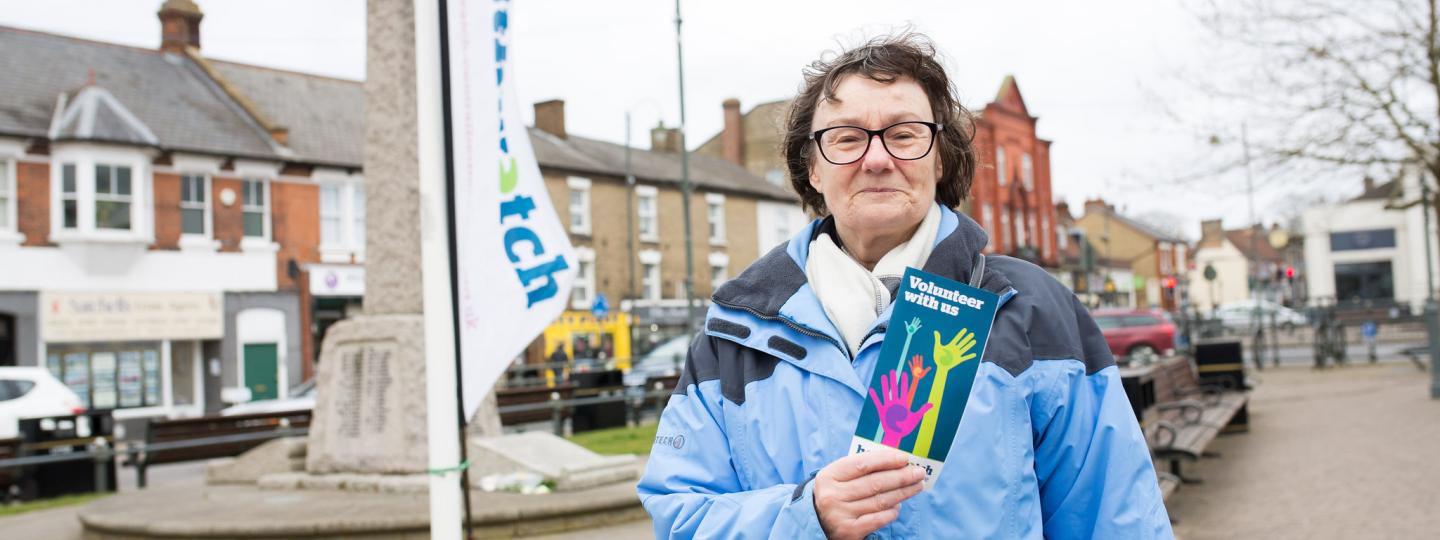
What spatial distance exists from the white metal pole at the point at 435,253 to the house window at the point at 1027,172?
48.3 meters

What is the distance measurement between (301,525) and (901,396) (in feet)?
21.2

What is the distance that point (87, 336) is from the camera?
2342 cm

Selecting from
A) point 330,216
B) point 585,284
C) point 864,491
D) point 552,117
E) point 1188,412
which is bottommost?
point 1188,412

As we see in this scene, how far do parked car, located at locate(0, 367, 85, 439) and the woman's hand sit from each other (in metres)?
17.7

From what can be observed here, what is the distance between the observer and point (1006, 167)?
48.5 m

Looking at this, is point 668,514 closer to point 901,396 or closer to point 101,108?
point 901,396

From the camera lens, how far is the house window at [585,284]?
33062 mm

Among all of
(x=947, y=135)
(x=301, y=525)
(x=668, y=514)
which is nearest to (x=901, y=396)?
(x=668, y=514)

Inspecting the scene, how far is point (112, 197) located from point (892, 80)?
25.8m

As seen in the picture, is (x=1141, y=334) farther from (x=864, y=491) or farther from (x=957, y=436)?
(x=864, y=491)

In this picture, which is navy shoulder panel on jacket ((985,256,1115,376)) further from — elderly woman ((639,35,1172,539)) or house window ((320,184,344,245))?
house window ((320,184,344,245))

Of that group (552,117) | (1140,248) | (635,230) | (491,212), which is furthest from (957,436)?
(1140,248)

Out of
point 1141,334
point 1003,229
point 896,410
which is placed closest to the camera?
point 896,410

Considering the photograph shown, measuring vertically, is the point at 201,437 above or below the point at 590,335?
below
